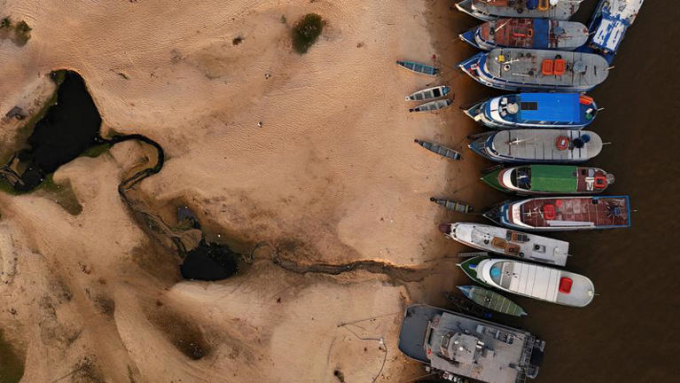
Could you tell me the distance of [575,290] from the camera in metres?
27.0

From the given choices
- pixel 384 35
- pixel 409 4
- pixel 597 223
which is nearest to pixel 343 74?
pixel 384 35

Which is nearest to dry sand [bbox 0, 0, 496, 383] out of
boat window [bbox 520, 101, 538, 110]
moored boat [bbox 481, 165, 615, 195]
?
moored boat [bbox 481, 165, 615, 195]

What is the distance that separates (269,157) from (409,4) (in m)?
13.6

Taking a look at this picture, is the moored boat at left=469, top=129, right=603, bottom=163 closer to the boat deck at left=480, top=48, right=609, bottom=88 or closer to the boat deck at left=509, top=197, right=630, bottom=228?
the boat deck at left=509, top=197, right=630, bottom=228

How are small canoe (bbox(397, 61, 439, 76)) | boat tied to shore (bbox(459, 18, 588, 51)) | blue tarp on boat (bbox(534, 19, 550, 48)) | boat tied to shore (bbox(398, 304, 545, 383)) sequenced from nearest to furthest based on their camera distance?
1. boat tied to shore (bbox(398, 304, 545, 383))
2. boat tied to shore (bbox(459, 18, 588, 51))
3. blue tarp on boat (bbox(534, 19, 550, 48))
4. small canoe (bbox(397, 61, 439, 76))

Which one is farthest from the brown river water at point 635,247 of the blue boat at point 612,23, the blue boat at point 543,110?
the blue boat at point 543,110

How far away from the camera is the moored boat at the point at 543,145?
88.0 ft

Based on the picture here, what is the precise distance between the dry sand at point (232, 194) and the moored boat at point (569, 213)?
16.1 feet

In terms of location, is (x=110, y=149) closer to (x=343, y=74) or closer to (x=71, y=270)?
(x=71, y=270)

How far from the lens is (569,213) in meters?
26.8

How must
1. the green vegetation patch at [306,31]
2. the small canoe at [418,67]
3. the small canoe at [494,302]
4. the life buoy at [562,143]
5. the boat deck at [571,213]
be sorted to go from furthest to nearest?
the small canoe at [418,67] → the green vegetation patch at [306,31] → the small canoe at [494,302] → the boat deck at [571,213] → the life buoy at [562,143]

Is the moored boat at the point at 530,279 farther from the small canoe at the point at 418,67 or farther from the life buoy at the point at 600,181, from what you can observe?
the small canoe at the point at 418,67

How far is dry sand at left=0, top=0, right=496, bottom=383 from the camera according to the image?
90.3 ft

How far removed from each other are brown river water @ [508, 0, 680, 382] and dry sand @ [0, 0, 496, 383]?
8.86 meters
